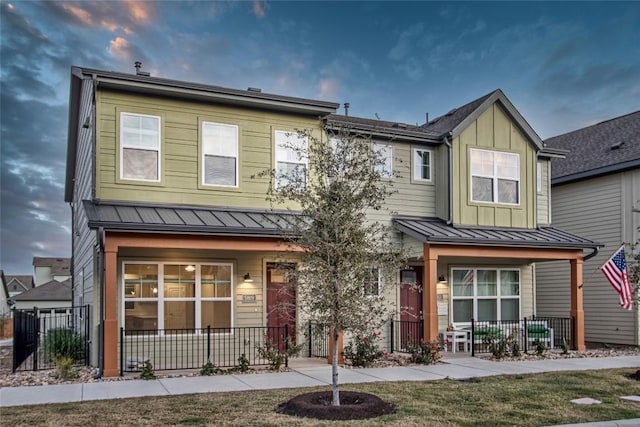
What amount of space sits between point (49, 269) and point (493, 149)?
55.4 m

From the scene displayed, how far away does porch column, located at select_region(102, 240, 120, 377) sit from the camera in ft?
36.7

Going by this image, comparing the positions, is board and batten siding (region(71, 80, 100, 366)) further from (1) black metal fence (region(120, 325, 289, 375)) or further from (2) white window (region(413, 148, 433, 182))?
(2) white window (region(413, 148, 433, 182))

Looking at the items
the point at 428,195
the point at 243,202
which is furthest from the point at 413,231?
the point at 243,202

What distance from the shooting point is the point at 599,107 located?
25203 millimetres

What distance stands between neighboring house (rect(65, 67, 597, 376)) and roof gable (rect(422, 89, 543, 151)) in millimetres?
40

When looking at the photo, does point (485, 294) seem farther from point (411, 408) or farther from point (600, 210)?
point (411, 408)

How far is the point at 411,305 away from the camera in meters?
16.8

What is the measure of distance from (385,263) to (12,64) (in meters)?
12.2

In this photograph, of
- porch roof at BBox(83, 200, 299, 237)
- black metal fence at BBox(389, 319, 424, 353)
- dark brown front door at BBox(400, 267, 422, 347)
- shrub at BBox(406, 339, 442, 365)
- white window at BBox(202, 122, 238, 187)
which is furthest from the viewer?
dark brown front door at BBox(400, 267, 422, 347)

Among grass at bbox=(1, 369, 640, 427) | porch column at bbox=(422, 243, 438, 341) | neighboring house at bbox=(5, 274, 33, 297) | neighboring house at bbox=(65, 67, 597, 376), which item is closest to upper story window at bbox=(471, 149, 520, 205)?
neighboring house at bbox=(65, 67, 597, 376)

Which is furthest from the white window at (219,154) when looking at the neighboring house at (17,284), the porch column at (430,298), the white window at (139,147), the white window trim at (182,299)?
the neighboring house at (17,284)

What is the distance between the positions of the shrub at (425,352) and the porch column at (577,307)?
4.77 metres

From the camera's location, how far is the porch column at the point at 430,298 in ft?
46.2

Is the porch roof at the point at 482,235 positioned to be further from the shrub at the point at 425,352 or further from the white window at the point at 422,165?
the shrub at the point at 425,352
